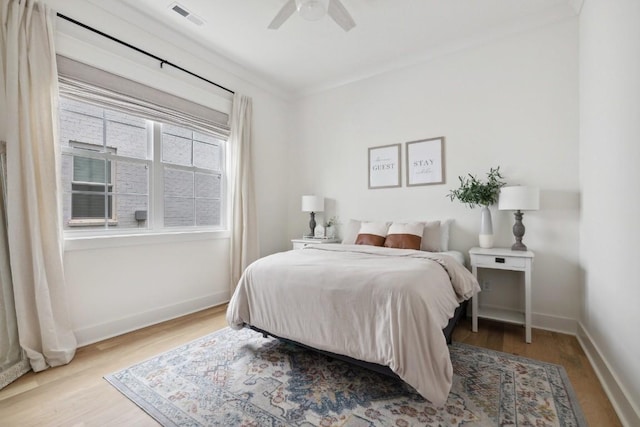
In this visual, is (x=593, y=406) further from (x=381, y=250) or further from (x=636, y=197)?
(x=381, y=250)

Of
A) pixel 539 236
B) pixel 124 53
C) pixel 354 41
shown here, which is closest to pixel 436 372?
pixel 539 236

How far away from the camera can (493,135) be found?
295cm

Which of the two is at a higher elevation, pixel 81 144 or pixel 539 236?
pixel 81 144

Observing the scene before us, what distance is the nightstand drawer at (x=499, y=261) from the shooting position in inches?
96.7

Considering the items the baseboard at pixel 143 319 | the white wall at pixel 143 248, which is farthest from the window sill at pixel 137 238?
the baseboard at pixel 143 319

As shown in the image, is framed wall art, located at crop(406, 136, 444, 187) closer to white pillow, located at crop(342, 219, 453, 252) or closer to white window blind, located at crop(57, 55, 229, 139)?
white pillow, located at crop(342, 219, 453, 252)

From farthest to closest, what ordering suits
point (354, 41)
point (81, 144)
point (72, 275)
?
point (354, 41) → point (81, 144) → point (72, 275)

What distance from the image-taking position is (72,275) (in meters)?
2.31

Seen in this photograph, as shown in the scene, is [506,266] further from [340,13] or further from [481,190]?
[340,13]

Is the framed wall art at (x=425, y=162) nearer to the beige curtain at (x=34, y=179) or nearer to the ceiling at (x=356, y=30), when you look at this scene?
the ceiling at (x=356, y=30)

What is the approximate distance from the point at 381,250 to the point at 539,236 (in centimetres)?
153

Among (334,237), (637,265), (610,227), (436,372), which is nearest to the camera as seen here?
(637,265)

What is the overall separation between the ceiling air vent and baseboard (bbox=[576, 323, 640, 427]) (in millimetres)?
4062

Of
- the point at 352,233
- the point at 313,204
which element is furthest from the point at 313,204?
the point at 352,233
